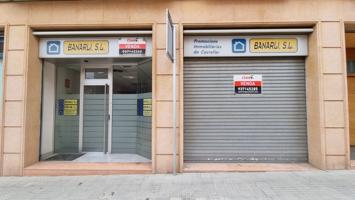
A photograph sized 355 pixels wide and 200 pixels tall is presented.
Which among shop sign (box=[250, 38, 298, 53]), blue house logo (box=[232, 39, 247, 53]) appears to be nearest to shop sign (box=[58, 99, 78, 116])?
blue house logo (box=[232, 39, 247, 53])

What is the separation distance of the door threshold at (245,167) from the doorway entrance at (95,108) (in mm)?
2094

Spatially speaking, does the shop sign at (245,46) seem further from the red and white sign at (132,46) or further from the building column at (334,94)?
the red and white sign at (132,46)

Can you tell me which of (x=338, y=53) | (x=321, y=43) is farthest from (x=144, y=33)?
(x=338, y=53)

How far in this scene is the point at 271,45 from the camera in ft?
22.3

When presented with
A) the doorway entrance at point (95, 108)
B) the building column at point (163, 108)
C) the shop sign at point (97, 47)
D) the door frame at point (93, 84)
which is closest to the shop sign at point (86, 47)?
the shop sign at point (97, 47)

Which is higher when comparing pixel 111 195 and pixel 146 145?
pixel 146 145

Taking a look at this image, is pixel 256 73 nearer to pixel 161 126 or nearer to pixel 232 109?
pixel 232 109

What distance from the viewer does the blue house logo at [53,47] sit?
6.96 metres

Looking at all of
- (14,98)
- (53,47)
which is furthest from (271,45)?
(14,98)

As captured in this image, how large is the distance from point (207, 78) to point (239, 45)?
1.23 meters

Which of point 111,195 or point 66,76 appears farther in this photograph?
point 66,76

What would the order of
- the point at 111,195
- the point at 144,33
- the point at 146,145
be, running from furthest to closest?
the point at 146,145, the point at 144,33, the point at 111,195

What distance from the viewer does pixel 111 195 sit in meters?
4.84

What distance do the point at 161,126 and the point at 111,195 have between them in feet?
6.95
